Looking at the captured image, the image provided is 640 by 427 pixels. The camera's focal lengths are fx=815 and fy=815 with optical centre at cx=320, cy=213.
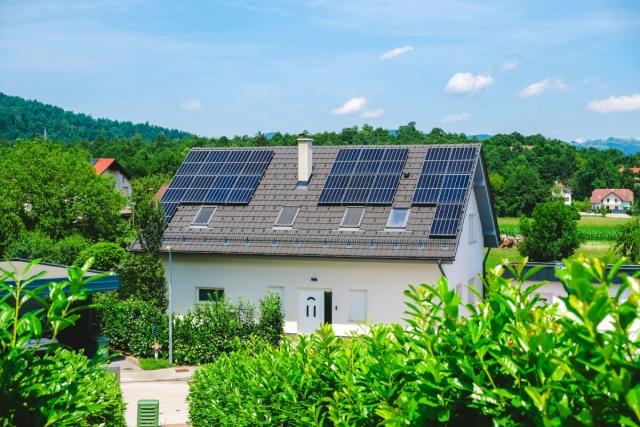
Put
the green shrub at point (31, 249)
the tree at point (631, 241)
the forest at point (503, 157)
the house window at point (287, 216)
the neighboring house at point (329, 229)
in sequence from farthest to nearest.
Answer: the forest at point (503, 157) < the tree at point (631, 241) < the green shrub at point (31, 249) < the house window at point (287, 216) < the neighboring house at point (329, 229)

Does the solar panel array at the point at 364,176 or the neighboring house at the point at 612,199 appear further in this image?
the neighboring house at the point at 612,199

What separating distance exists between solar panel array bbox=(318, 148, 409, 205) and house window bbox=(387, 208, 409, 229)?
42 centimetres

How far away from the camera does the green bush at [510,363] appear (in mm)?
3670

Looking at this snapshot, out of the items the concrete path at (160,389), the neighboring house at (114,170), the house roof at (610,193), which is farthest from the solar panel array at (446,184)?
the house roof at (610,193)

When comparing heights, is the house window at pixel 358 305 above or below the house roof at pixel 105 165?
below

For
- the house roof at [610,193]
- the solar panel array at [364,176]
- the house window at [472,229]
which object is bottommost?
the house window at [472,229]

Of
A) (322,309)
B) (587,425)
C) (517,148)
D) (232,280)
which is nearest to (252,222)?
(232,280)

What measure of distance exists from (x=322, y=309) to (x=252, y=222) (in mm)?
4134

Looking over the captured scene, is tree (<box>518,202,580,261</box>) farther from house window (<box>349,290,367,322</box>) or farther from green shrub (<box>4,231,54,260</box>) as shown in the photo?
house window (<box>349,290,367,322</box>)

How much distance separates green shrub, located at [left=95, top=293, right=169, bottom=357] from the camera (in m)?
25.0

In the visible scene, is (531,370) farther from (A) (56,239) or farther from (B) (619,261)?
(A) (56,239)

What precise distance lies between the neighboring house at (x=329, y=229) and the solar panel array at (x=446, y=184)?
4 centimetres

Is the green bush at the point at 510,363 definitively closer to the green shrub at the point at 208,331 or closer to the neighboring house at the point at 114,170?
the green shrub at the point at 208,331

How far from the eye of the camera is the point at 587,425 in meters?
3.76
